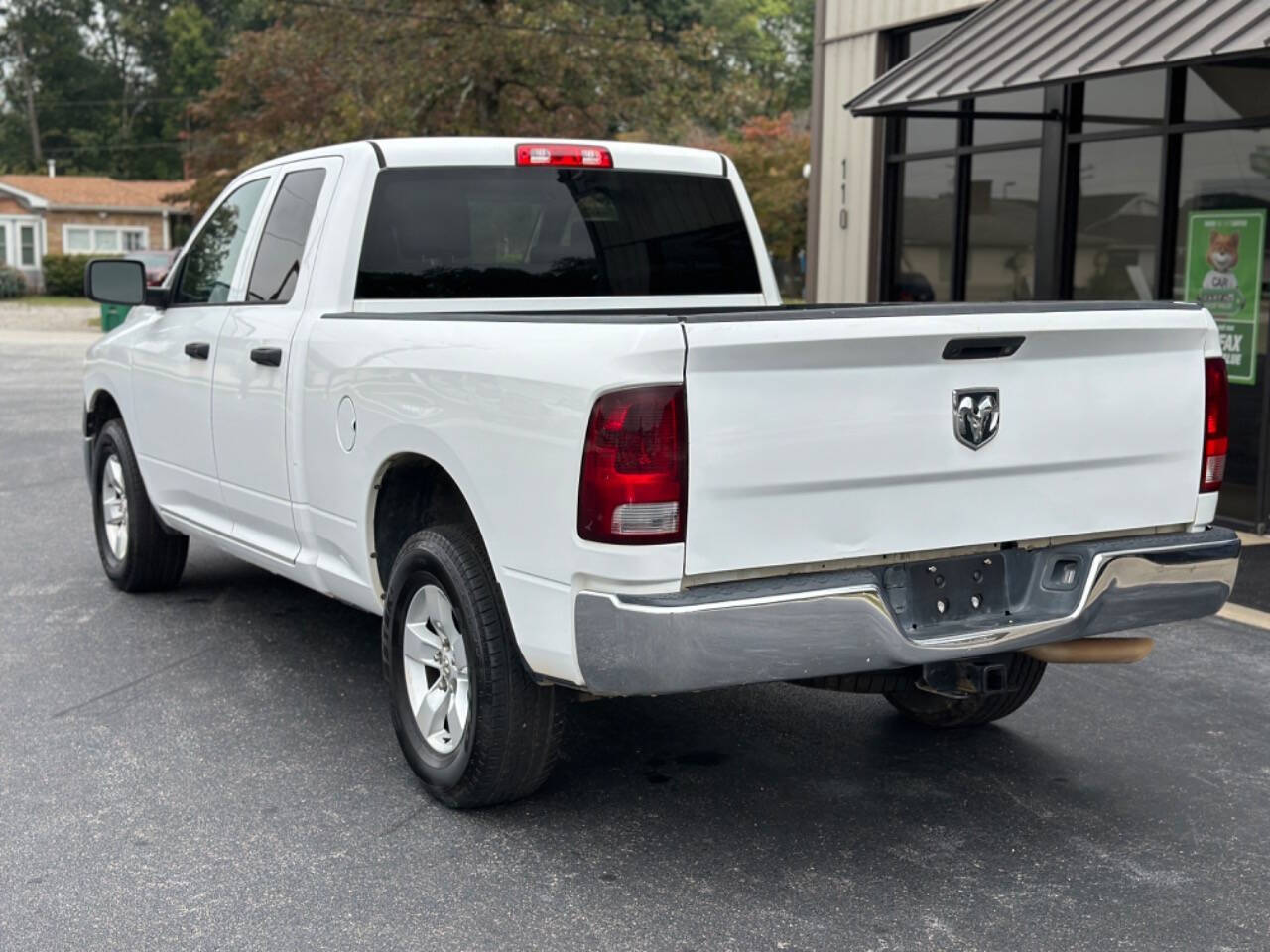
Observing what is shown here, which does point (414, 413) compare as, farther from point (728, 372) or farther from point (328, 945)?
point (328, 945)

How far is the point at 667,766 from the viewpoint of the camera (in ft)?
16.1

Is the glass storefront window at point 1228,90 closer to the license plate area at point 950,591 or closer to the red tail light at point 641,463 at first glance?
the license plate area at point 950,591

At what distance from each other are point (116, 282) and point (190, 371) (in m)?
0.79

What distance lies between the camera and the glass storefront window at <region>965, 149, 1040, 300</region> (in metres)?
11.7

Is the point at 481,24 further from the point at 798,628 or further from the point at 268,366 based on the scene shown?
the point at 798,628

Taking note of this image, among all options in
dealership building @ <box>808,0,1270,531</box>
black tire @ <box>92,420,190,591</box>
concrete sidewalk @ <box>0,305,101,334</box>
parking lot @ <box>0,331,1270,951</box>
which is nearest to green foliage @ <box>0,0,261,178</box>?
concrete sidewalk @ <box>0,305,101,334</box>

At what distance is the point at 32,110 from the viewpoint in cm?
7844

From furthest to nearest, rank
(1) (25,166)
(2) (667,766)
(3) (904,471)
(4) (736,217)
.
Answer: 1. (1) (25,166)
2. (4) (736,217)
3. (2) (667,766)
4. (3) (904,471)

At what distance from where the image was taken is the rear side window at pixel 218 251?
6.17 m

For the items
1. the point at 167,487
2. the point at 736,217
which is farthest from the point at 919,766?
the point at 167,487

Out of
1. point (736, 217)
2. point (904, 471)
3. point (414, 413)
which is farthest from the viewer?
point (736, 217)

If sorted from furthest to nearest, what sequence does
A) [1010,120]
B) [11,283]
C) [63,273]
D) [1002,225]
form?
[63,273] → [11,283] → [1002,225] → [1010,120]

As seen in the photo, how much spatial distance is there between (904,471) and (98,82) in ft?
274

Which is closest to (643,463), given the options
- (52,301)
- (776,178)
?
(776,178)
